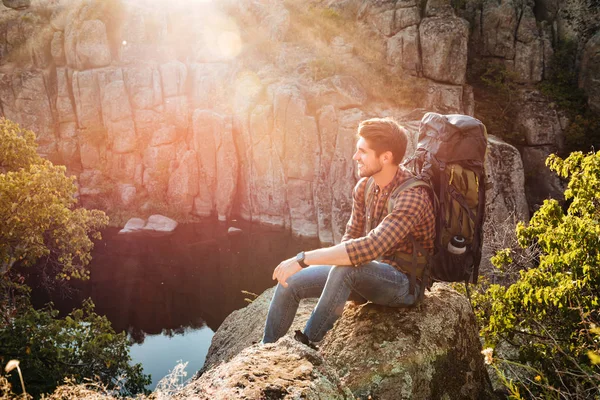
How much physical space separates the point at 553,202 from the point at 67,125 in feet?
135

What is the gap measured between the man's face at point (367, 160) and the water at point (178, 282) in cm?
1618

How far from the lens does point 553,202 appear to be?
6586 mm

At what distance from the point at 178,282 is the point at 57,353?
19382 mm

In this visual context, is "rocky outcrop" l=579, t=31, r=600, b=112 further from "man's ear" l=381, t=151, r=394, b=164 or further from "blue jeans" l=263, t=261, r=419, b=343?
"blue jeans" l=263, t=261, r=419, b=343

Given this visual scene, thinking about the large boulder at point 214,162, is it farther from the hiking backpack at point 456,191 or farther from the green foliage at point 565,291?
the hiking backpack at point 456,191

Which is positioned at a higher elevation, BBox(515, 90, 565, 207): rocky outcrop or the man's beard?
the man's beard

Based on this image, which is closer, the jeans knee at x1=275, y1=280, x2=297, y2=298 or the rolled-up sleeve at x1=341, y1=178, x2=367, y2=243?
the jeans knee at x1=275, y1=280, x2=297, y2=298

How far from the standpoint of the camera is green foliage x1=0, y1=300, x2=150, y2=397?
24.0ft

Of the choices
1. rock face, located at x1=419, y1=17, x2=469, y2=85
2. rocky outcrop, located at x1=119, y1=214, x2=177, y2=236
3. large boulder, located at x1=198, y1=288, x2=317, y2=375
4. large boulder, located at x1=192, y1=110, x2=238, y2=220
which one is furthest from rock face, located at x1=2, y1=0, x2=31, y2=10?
large boulder, located at x1=198, y1=288, x2=317, y2=375

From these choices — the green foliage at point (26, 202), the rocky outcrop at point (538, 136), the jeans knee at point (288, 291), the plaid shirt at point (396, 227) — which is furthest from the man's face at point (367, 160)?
the rocky outcrop at point (538, 136)

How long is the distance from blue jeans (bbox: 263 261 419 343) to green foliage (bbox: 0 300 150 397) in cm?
386

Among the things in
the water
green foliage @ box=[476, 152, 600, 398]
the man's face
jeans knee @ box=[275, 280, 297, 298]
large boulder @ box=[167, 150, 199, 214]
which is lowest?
the water

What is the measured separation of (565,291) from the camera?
498cm

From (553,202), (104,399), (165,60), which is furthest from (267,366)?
(165,60)
